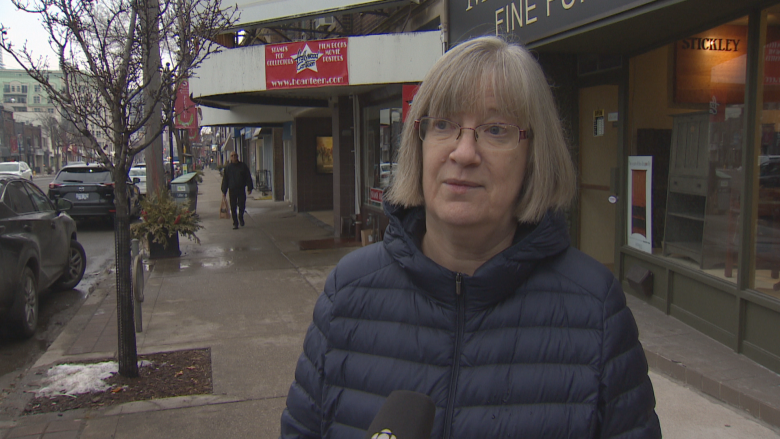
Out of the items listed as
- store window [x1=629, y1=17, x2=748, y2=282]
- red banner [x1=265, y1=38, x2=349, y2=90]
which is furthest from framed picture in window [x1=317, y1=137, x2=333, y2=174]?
store window [x1=629, y1=17, x2=748, y2=282]

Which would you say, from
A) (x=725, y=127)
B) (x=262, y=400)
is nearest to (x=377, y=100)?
(x=725, y=127)

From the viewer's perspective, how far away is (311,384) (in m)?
1.67

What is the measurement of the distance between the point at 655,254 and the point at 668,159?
38.3 inches

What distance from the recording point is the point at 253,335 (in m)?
6.08

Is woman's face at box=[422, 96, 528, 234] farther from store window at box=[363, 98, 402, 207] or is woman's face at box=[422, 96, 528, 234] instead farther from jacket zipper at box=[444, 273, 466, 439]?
store window at box=[363, 98, 402, 207]

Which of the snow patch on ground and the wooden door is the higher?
the wooden door

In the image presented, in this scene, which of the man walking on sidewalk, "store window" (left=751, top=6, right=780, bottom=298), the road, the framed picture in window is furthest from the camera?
the framed picture in window

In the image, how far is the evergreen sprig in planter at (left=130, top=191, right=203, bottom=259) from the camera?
33.7 feet

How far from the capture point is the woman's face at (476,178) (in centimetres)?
153

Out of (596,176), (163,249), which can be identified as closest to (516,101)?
(596,176)

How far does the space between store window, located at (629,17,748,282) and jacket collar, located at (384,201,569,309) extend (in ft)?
14.0

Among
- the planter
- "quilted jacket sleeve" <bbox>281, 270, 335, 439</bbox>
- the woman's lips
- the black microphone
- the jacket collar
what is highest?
the woman's lips

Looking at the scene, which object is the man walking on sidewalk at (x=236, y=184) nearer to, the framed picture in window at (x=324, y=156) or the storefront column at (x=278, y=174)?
the framed picture in window at (x=324, y=156)

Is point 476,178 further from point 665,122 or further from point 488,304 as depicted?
point 665,122
